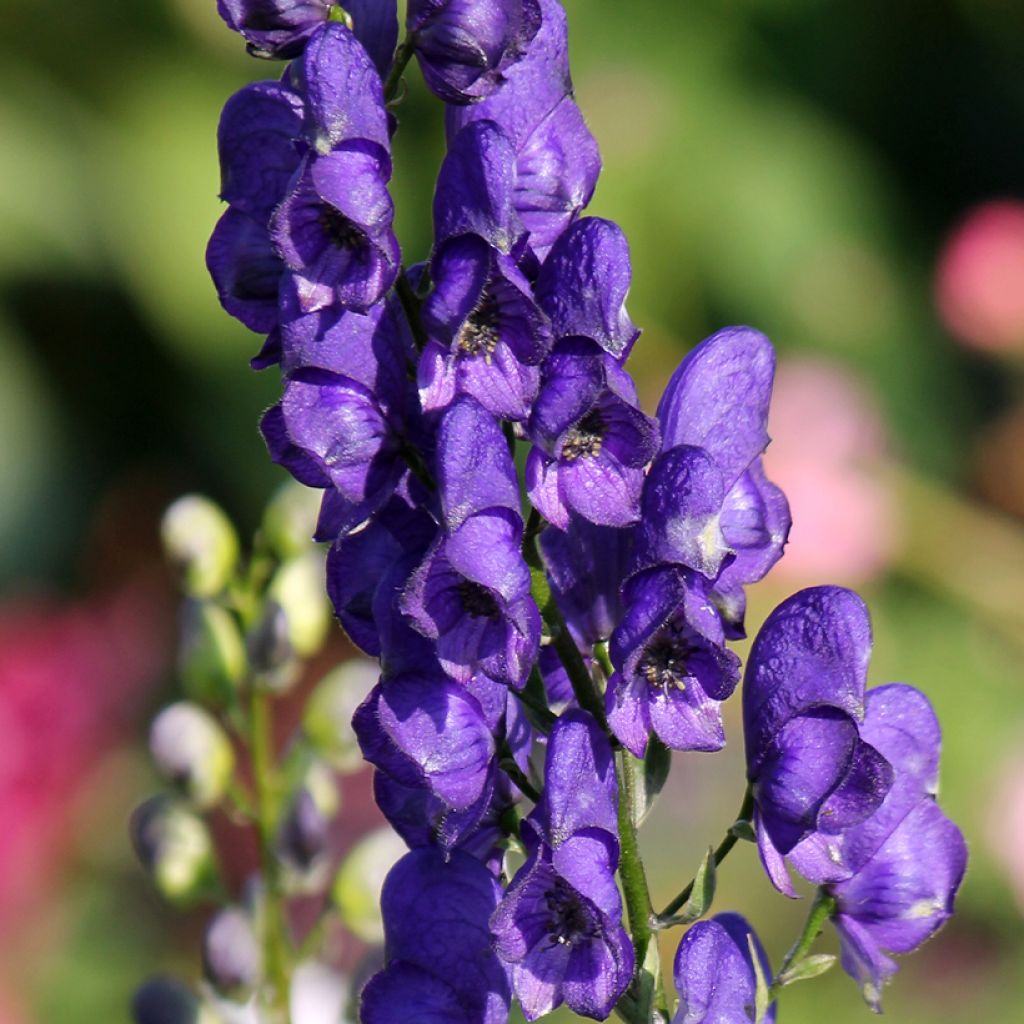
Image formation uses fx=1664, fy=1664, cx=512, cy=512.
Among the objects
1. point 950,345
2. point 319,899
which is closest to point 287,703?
point 319,899

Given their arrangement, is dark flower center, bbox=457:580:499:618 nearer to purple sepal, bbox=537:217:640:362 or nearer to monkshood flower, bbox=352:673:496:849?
monkshood flower, bbox=352:673:496:849

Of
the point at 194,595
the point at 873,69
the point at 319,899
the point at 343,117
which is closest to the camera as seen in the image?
the point at 343,117

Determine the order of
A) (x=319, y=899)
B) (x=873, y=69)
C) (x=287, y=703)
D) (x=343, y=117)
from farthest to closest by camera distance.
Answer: (x=873, y=69), (x=287, y=703), (x=319, y=899), (x=343, y=117)

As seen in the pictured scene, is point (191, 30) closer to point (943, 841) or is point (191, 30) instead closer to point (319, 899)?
point (319, 899)

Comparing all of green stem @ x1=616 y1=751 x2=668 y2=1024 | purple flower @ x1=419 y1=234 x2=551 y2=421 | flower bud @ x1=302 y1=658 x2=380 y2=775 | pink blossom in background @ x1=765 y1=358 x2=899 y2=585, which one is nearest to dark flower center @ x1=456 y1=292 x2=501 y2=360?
purple flower @ x1=419 y1=234 x2=551 y2=421

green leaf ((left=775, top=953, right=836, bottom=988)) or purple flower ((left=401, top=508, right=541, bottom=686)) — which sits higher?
purple flower ((left=401, top=508, right=541, bottom=686))

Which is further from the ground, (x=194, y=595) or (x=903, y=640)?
(x=194, y=595)

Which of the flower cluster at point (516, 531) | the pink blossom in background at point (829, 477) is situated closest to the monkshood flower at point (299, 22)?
the flower cluster at point (516, 531)
